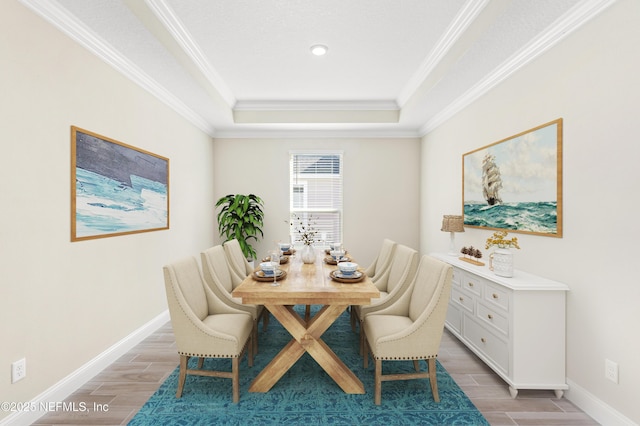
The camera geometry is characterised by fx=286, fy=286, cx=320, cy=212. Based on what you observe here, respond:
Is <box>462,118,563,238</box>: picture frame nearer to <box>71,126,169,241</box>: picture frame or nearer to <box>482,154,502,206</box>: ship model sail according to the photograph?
<box>482,154,502,206</box>: ship model sail

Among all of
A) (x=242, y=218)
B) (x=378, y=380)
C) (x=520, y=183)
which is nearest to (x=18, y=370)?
(x=378, y=380)

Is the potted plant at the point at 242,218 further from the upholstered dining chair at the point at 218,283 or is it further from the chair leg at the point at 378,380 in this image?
the chair leg at the point at 378,380

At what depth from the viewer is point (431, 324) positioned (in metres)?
1.98

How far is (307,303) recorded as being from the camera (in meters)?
2.01

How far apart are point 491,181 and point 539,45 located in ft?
4.02

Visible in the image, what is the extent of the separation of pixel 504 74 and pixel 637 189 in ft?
5.27

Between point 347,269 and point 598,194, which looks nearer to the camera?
point 598,194

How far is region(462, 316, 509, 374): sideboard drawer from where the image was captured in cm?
220

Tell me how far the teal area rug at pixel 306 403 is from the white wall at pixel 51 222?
2.57ft

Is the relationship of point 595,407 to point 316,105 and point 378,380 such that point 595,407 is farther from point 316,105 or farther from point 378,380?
point 316,105

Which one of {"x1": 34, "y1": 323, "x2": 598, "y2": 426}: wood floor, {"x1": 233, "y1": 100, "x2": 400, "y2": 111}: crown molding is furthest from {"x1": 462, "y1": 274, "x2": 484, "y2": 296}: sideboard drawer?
{"x1": 233, "y1": 100, "x2": 400, "y2": 111}: crown molding

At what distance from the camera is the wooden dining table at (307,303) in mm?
1997

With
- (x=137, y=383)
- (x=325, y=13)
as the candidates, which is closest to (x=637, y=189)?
(x=325, y=13)

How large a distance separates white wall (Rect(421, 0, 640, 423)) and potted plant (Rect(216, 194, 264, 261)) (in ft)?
11.9
